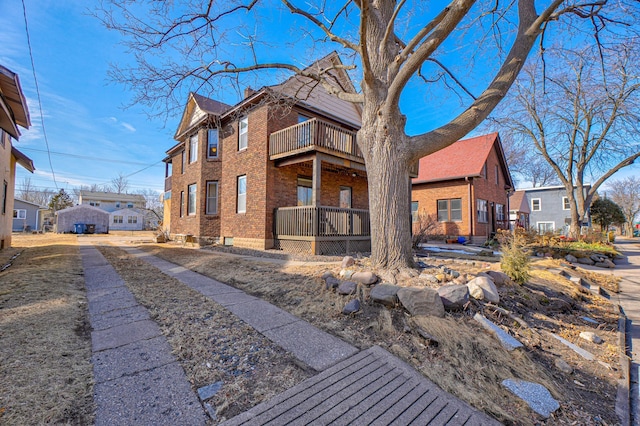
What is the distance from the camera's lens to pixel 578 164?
1775 centimetres

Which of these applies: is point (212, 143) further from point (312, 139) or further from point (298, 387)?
point (298, 387)

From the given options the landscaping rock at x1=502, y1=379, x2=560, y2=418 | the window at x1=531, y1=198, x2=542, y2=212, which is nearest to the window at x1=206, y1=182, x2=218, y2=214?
the landscaping rock at x1=502, y1=379, x2=560, y2=418

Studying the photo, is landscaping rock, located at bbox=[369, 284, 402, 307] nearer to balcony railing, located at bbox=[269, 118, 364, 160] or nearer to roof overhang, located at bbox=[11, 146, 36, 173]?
balcony railing, located at bbox=[269, 118, 364, 160]

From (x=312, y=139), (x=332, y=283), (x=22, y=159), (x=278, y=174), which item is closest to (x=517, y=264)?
(x=332, y=283)

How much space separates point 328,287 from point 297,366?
214 cm

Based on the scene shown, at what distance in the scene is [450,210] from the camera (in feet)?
60.5

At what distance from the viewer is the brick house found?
980cm

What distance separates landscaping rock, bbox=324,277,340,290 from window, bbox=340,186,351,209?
31.1 ft

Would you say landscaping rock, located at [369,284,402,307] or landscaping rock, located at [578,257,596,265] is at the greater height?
landscaping rock, located at [369,284,402,307]

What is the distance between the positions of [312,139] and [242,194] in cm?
457

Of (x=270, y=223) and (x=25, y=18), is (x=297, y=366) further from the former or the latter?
(x=25, y=18)

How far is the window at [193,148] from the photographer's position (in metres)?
14.8

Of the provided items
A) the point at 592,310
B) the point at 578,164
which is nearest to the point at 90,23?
the point at 592,310

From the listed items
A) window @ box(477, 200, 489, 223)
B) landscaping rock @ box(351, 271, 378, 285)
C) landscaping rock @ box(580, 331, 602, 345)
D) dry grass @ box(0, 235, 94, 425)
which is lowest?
landscaping rock @ box(580, 331, 602, 345)
